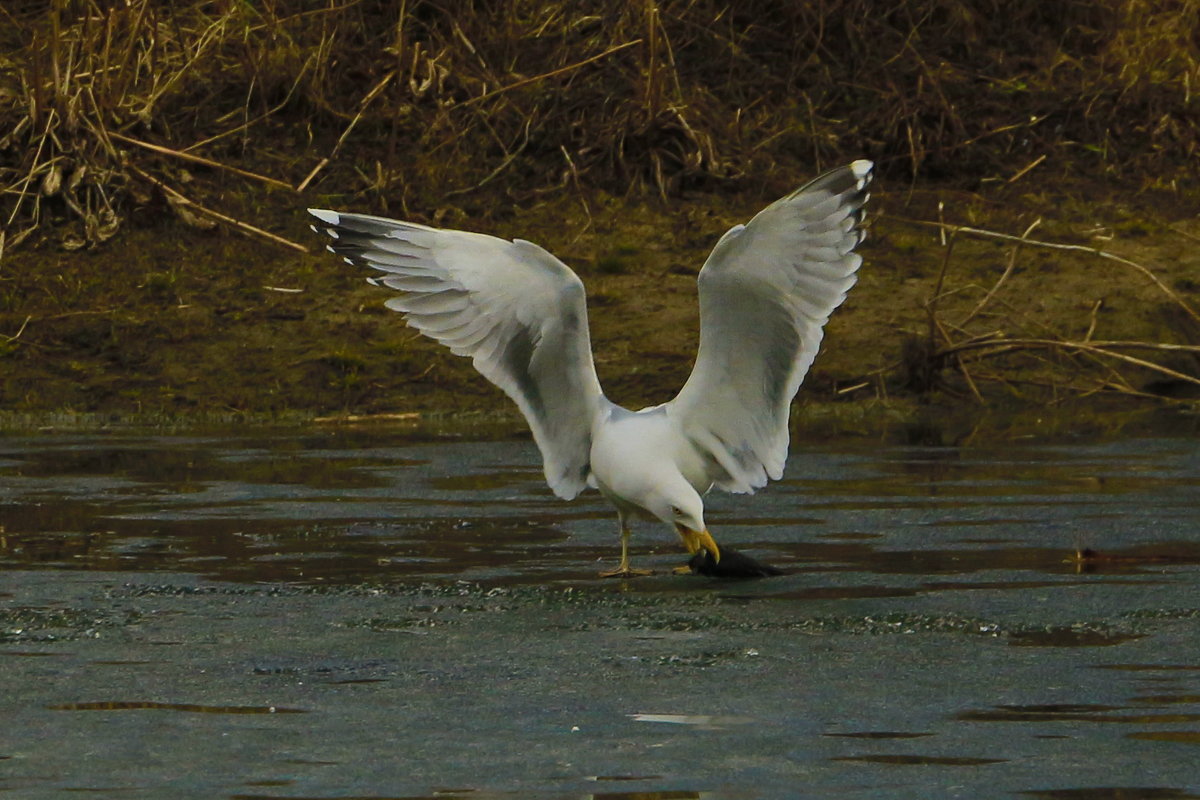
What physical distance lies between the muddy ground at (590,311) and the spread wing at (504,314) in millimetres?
4289

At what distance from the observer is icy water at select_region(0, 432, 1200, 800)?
4.31 meters

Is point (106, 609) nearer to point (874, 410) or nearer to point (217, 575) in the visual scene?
point (217, 575)

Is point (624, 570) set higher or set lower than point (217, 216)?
lower

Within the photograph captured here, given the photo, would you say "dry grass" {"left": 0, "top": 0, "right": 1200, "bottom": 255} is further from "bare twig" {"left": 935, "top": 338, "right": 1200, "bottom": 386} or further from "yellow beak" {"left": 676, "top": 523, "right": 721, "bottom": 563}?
"yellow beak" {"left": 676, "top": 523, "right": 721, "bottom": 563}

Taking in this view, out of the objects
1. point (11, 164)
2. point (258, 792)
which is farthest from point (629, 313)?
point (258, 792)

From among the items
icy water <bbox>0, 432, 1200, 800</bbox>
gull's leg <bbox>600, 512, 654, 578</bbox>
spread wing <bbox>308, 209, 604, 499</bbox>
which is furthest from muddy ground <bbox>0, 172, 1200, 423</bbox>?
gull's leg <bbox>600, 512, 654, 578</bbox>

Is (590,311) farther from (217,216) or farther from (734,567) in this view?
(734,567)

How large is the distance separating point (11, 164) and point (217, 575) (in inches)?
292

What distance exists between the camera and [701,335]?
700 cm

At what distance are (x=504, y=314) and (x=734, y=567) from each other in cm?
109

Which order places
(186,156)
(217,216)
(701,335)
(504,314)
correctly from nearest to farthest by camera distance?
(701,335)
(504,314)
(217,216)
(186,156)

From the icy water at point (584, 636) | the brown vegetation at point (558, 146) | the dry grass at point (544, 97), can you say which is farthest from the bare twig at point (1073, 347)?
the dry grass at point (544, 97)

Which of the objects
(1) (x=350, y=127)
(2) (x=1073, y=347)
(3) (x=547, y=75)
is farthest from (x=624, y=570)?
(1) (x=350, y=127)

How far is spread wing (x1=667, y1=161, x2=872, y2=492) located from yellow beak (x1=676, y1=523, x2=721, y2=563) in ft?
1.55
